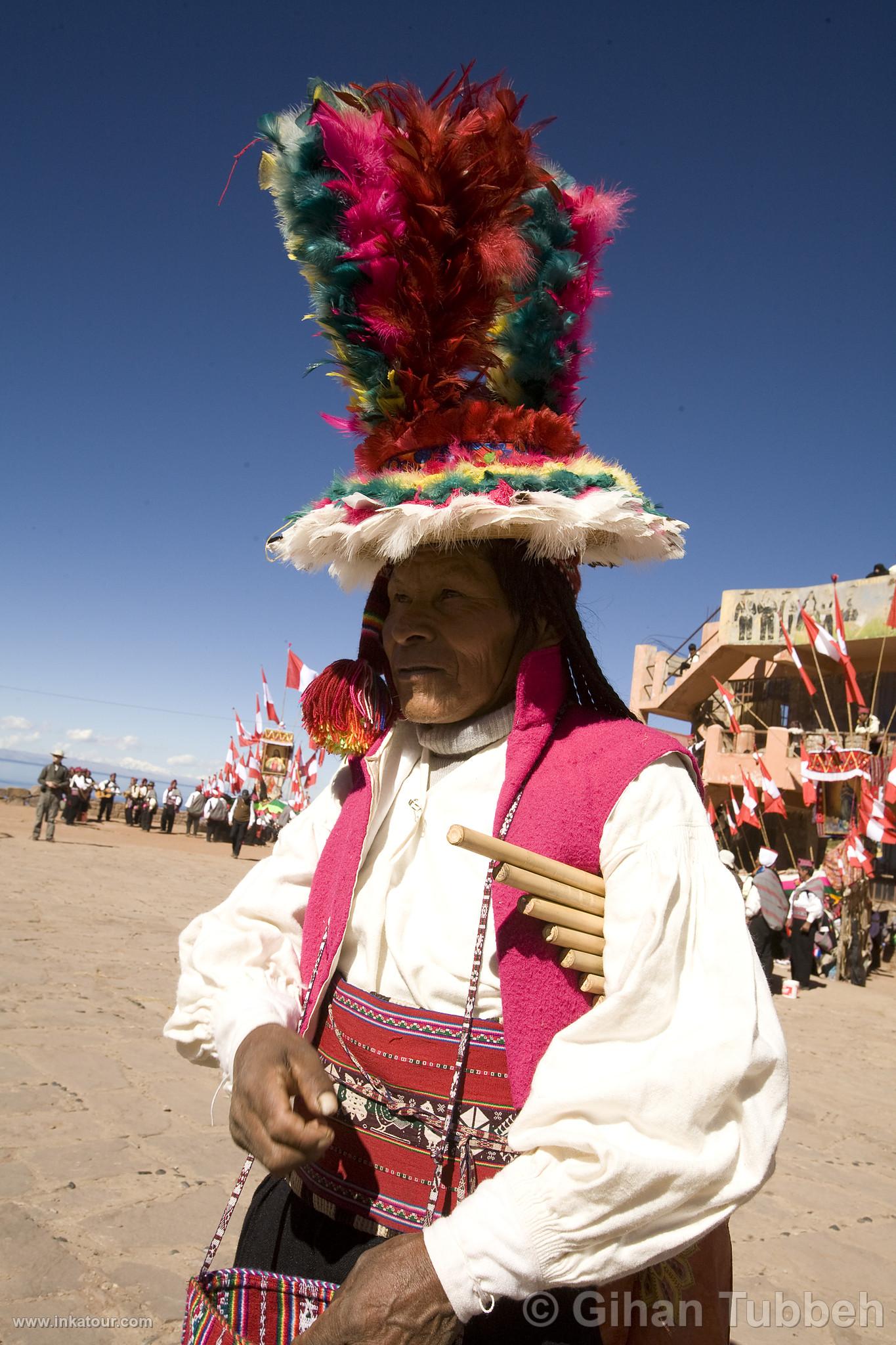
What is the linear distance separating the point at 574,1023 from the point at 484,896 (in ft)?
0.96

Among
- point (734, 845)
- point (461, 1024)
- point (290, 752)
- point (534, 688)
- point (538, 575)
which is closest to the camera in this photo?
point (461, 1024)

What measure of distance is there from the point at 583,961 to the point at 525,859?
19 cm

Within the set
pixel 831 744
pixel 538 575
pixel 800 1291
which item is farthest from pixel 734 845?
pixel 538 575

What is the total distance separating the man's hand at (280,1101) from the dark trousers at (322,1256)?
0.22m

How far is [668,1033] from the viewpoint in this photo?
1.17 m

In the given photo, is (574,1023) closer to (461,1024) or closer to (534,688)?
(461,1024)

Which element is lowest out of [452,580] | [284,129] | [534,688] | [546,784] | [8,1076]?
[8,1076]

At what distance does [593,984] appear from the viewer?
1330 millimetres

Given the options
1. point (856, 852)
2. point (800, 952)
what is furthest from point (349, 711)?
point (856, 852)

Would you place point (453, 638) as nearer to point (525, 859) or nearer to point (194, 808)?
point (525, 859)

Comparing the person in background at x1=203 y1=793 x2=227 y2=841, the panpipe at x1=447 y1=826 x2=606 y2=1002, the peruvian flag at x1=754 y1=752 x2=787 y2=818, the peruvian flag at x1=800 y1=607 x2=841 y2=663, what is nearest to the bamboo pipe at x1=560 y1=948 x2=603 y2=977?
the panpipe at x1=447 y1=826 x2=606 y2=1002

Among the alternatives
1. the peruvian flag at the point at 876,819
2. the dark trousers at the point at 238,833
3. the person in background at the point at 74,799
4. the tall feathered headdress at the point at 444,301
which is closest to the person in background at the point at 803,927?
the peruvian flag at the point at 876,819

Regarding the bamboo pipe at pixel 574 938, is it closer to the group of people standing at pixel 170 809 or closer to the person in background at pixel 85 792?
the group of people standing at pixel 170 809

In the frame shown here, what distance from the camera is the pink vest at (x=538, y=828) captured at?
133 centimetres
